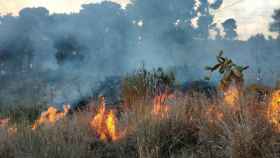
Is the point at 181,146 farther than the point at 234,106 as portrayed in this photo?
Yes

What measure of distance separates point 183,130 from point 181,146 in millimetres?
264

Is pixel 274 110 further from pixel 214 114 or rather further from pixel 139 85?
pixel 139 85

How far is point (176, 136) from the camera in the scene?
222 inches

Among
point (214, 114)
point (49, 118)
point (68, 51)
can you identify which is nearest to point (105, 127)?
point (49, 118)

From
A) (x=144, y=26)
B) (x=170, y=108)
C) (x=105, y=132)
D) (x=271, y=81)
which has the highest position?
(x=144, y=26)

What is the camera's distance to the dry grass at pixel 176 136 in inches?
167

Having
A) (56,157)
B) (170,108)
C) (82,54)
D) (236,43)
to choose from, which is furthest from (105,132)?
(236,43)

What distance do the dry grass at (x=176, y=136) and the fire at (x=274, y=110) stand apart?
0.22 feet

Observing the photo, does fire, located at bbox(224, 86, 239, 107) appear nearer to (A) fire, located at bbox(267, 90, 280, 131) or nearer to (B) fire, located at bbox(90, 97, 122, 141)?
(A) fire, located at bbox(267, 90, 280, 131)

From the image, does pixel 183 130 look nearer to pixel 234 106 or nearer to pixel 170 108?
pixel 170 108

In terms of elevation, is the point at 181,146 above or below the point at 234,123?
below

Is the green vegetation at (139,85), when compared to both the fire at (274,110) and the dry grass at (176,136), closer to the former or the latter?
the dry grass at (176,136)

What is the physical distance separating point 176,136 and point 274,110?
5.39ft

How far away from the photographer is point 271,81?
5.52m
